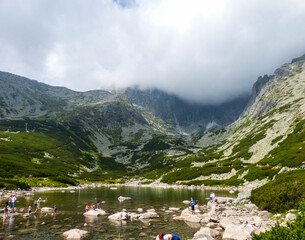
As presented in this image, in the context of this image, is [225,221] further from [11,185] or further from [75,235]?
[11,185]

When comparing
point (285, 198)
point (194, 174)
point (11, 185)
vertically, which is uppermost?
A: point (194, 174)

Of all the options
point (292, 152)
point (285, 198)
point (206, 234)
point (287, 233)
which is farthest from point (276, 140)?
point (287, 233)

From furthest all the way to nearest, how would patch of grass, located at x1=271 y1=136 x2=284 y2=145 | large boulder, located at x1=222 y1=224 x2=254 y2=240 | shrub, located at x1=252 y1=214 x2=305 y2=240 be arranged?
patch of grass, located at x1=271 y1=136 x2=284 y2=145 → large boulder, located at x1=222 y1=224 x2=254 y2=240 → shrub, located at x1=252 y1=214 x2=305 y2=240

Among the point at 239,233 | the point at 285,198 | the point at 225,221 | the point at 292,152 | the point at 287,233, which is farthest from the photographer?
the point at 292,152

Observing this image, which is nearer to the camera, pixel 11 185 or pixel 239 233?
pixel 239 233

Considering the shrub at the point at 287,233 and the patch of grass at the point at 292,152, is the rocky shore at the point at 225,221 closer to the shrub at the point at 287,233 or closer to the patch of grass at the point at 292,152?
the shrub at the point at 287,233

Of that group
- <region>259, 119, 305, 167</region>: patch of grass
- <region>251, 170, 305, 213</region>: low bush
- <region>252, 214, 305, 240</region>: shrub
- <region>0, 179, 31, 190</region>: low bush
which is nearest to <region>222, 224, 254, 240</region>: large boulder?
<region>251, 170, 305, 213</region>: low bush

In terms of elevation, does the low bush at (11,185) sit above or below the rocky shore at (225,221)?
above

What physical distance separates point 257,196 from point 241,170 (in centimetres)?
5513

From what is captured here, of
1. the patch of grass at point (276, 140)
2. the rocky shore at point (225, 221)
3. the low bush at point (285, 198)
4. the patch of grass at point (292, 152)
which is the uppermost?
the patch of grass at point (276, 140)

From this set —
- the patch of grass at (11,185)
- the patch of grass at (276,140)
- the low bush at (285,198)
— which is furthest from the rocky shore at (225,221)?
the patch of grass at (276,140)

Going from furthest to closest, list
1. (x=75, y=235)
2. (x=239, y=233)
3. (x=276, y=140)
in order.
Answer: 1. (x=276, y=140)
2. (x=75, y=235)
3. (x=239, y=233)

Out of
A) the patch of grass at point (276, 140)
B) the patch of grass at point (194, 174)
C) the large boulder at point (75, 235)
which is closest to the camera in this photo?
the large boulder at point (75, 235)

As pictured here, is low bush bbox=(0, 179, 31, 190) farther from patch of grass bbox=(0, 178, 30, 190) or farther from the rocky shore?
the rocky shore
